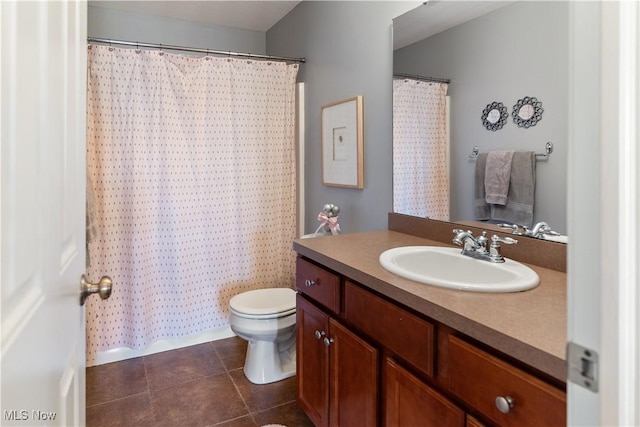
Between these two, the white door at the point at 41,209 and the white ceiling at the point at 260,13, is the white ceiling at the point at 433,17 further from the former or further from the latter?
the white door at the point at 41,209

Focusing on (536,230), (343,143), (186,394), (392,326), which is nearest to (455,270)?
(536,230)

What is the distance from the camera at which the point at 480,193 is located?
5.46 ft

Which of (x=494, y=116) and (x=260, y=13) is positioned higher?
(x=260, y=13)

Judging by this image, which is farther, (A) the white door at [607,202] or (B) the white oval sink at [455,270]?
(B) the white oval sink at [455,270]

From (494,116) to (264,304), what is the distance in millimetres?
1592

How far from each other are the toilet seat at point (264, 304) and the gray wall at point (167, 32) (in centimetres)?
214

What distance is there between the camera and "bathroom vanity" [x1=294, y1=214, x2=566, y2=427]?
0.82 m

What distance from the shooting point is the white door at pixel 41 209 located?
0.45 m

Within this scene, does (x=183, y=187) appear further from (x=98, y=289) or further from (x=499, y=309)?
(x=499, y=309)

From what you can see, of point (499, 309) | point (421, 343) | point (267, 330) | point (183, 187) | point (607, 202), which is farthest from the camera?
point (183, 187)

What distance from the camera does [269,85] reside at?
278 cm

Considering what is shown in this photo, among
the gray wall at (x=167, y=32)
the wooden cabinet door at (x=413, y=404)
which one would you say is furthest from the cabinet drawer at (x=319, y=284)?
the gray wall at (x=167, y=32)

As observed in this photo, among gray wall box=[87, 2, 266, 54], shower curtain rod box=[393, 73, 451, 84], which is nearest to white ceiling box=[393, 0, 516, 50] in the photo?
shower curtain rod box=[393, 73, 451, 84]

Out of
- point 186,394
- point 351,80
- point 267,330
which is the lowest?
point 186,394
